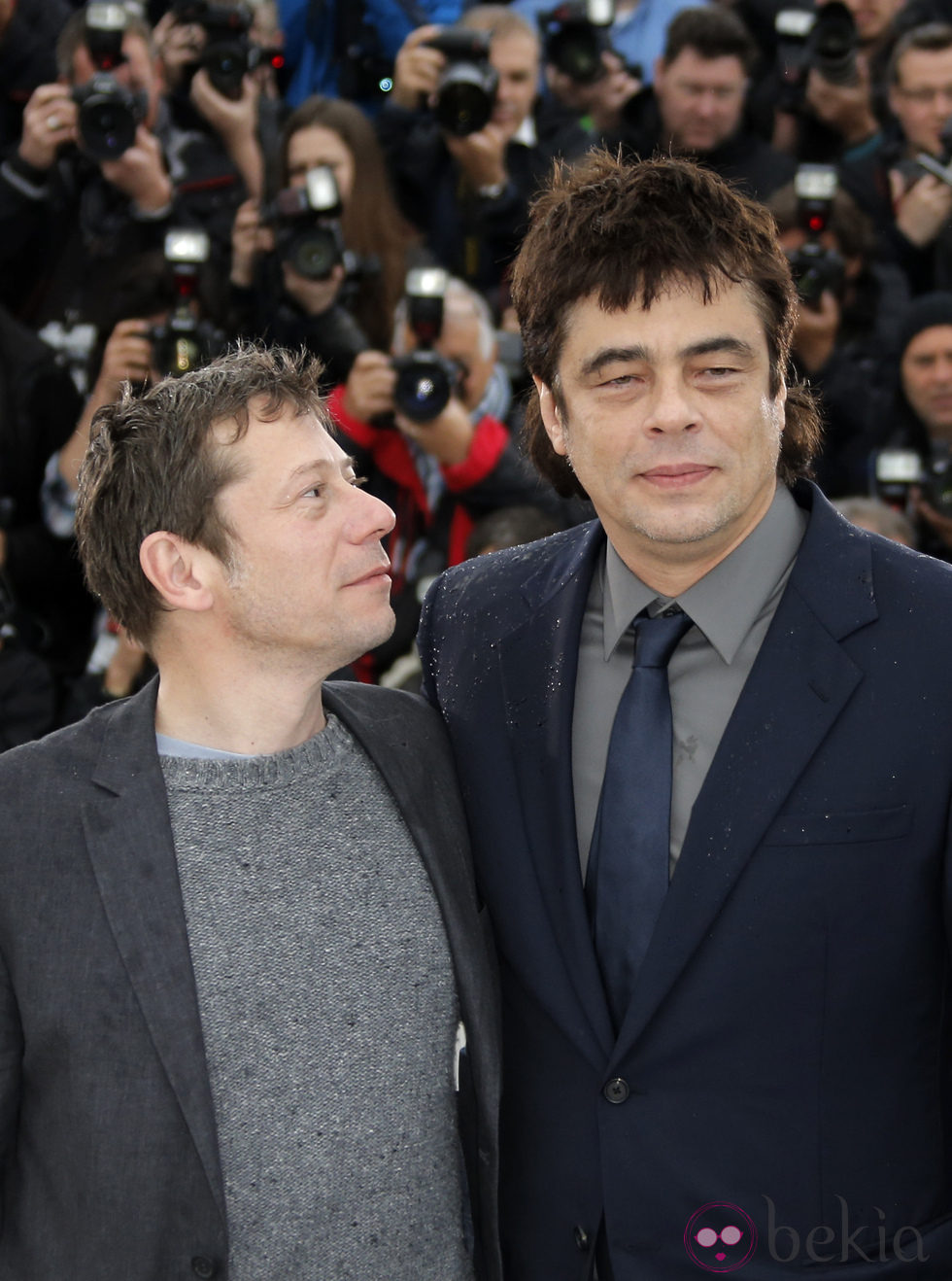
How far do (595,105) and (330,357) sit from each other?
109 cm

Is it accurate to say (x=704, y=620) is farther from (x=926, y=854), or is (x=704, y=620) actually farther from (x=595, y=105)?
(x=595, y=105)

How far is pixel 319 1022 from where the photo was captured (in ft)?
5.27

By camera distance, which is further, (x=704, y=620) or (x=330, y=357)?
(x=330, y=357)

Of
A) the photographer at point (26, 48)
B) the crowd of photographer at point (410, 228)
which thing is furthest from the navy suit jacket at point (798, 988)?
the photographer at point (26, 48)

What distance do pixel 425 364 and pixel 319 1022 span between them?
245cm

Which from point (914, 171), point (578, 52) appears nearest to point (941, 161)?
point (914, 171)

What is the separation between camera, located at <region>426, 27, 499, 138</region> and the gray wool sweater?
2794 mm

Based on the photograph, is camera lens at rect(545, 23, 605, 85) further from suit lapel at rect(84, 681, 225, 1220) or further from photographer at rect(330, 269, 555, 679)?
suit lapel at rect(84, 681, 225, 1220)

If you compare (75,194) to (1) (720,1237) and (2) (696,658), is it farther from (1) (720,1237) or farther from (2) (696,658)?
(1) (720,1237)

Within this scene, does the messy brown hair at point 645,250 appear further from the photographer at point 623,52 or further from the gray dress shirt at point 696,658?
the photographer at point 623,52

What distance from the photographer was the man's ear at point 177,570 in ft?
5.68

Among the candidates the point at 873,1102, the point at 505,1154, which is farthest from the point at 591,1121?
the point at 873,1102

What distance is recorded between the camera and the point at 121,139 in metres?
3.91

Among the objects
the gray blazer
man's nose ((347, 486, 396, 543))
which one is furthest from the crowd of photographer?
the gray blazer
